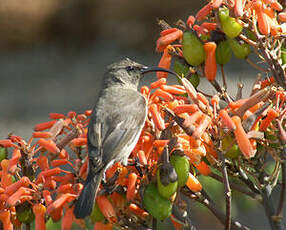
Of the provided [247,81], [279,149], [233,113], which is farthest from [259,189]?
[247,81]

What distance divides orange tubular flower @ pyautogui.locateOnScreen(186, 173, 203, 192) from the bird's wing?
14.6 inches

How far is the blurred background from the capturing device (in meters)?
7.47

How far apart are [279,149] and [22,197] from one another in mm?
989

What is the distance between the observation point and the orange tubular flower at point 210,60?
2230 mm

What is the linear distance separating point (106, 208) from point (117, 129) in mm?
789

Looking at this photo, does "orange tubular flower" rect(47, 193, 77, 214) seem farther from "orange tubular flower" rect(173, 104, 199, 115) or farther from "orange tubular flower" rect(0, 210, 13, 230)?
"orange tubular flower" rect(173, 104, 199, 115)

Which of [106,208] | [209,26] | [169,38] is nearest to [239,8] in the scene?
[209,26]

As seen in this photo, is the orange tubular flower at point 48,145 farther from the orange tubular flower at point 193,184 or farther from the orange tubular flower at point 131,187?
the orange tubular flower at point 193,184

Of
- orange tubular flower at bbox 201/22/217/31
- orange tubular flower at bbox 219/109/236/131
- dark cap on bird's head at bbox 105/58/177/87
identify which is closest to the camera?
orange tubular flower at bbox 219/109/236/131

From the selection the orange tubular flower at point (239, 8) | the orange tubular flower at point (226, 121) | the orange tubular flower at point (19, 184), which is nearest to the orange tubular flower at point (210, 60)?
the orange tubular flower at point (239, 8)

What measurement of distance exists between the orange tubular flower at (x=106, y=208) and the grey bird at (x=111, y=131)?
35mm

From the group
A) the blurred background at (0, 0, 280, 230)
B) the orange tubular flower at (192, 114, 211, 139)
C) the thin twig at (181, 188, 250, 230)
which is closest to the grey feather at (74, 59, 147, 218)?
the thin twig at (181, 188, 250, 230)

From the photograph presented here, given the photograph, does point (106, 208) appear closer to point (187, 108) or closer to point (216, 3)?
point (187, 108)

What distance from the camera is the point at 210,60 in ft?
7.39
